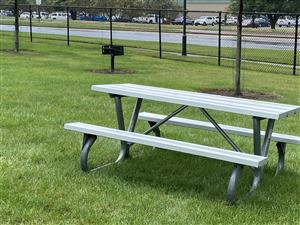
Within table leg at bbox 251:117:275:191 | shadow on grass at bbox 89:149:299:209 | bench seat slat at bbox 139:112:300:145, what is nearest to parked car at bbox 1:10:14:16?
bench seat slat at bbox 139:112:300:145

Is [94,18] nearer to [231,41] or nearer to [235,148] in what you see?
[231,41]

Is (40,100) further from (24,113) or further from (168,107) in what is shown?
(168,107)

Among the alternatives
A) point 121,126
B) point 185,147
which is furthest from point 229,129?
point 185,147

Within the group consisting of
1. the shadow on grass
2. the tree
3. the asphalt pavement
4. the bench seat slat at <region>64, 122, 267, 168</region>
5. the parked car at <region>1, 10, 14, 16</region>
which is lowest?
the shadow on grass

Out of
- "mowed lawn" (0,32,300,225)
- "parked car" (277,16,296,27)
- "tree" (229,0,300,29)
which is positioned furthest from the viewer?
"tree" (229,0,300,29)

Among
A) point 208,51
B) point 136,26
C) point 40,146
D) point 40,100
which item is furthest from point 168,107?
point 136,26

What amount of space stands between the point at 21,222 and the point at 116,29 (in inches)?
1361

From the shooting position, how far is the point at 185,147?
4.75m

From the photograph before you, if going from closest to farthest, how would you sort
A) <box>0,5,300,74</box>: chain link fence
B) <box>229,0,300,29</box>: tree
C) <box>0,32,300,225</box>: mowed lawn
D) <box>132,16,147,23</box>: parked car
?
1. <box>0,32,300,225</box>: mowed lawn
2. <box>0,5,300,74</box>: chain link fence
3. <box>132,16,147,23</box>: parked car
4. <box>229,0,300,29</box>: tree

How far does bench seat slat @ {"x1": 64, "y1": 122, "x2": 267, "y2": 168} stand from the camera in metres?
4.46

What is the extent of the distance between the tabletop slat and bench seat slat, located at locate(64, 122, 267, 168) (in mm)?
359

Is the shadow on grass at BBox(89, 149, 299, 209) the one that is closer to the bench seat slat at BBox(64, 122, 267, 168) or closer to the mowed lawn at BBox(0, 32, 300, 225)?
the mowed lawn at BBox(0, 32, 300, 225)

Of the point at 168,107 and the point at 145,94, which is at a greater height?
the point at 145,94

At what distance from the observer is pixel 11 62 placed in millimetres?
14352
